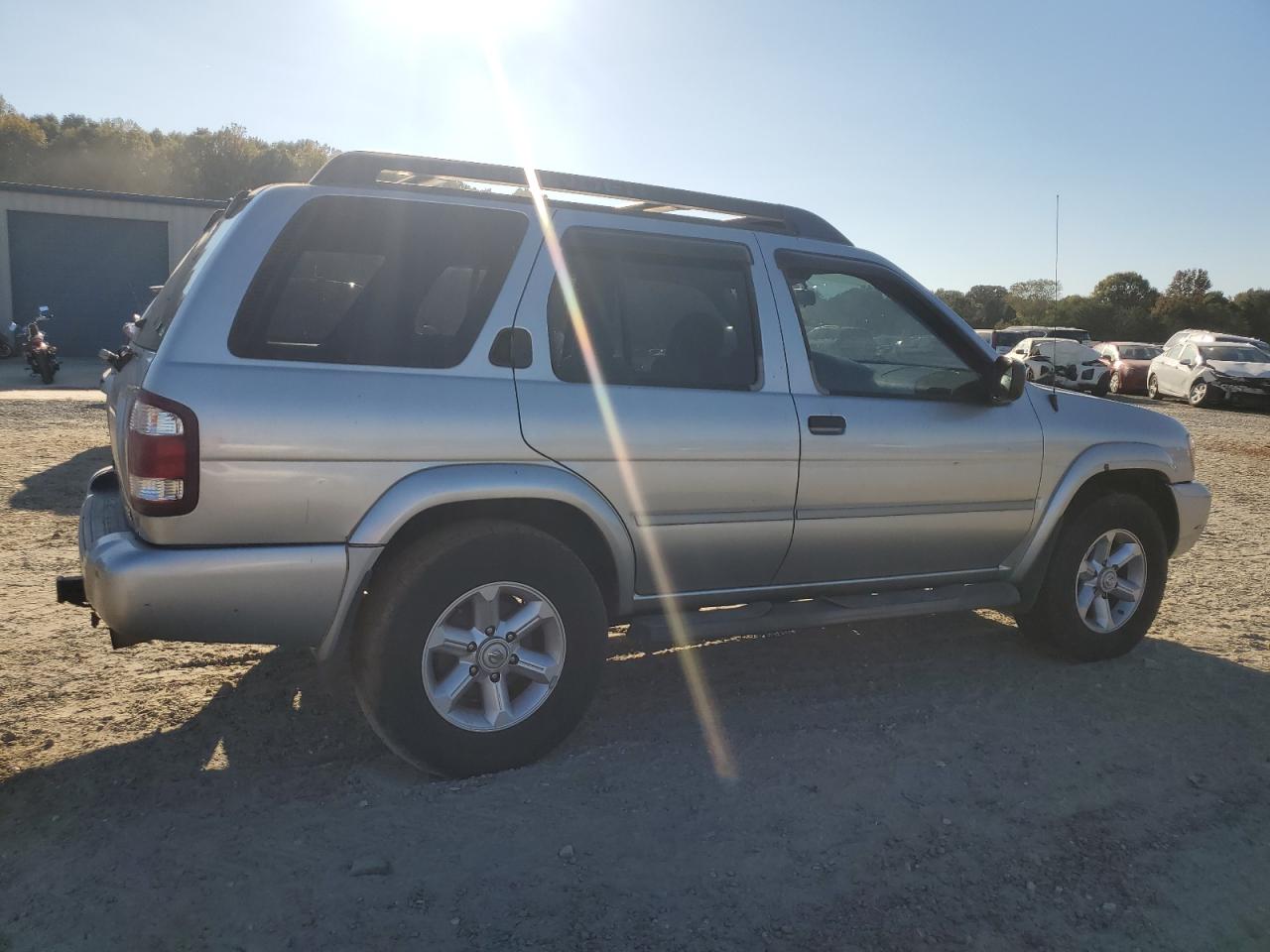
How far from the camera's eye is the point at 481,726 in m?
3.34

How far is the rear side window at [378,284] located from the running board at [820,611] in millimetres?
1257

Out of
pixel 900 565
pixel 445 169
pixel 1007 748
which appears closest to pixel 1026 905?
pixel 1007 748

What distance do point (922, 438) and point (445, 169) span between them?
2169 mm

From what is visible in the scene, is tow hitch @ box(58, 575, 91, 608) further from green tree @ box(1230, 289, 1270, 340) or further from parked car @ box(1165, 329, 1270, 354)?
green tree @ box(1230, 289, 1270, 340)

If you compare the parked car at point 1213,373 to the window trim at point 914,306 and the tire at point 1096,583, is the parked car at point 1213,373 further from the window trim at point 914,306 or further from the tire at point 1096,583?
the window trim at point 914,306

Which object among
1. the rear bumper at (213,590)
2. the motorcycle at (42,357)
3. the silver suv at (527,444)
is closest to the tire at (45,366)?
the motorcycle at (42,357)

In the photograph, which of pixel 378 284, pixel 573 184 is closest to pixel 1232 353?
pixel 573 184

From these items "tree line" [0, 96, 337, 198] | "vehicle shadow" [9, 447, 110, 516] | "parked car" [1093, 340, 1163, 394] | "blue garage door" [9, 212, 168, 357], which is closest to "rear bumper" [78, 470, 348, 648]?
"vehicle shadow" [9, 447, 110, 516]

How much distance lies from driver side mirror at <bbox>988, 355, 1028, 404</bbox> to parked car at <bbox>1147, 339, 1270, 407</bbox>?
2129 cm

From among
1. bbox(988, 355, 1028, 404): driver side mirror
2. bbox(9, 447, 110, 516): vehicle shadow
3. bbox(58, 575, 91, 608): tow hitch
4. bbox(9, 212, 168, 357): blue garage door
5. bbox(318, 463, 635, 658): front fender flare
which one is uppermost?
bbox(9, 212, 168, 357): blue garage door

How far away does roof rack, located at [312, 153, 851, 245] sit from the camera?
11.0ft

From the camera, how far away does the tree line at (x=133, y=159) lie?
1935 inches

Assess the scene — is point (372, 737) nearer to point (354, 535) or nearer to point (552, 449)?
point (354, 535)

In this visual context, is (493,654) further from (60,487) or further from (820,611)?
(60,487)
